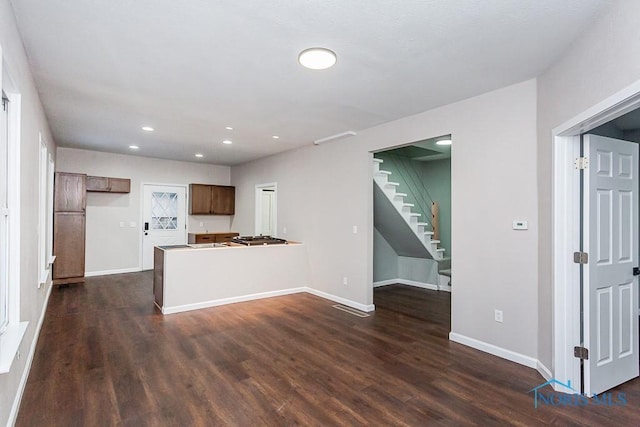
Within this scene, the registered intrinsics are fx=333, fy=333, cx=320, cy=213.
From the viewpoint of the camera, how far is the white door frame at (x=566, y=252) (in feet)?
8.42

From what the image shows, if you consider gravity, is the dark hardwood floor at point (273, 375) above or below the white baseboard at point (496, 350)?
below

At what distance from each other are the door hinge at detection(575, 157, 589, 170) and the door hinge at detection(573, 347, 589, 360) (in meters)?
1.39

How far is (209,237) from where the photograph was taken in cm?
802

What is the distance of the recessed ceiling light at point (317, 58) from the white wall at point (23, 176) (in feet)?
5.85

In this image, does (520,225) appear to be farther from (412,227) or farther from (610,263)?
(412,227)

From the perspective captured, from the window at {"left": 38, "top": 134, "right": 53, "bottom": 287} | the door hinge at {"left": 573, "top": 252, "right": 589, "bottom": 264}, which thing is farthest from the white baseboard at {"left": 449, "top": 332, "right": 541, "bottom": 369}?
the window at {"left": 38, "top": 134, "right": 53, "bottom": 287}

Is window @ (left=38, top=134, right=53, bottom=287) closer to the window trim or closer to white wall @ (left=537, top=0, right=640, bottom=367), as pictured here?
the window trim

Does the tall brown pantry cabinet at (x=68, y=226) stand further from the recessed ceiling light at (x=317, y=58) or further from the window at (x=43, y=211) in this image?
the recessed ceiling light at (x=317, y=58)

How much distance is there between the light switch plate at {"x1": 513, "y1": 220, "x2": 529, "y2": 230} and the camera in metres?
3.05

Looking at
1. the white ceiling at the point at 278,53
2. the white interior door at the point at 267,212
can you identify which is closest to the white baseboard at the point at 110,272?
the white interior door at the point at 267,212

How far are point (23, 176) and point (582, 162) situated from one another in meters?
4.25

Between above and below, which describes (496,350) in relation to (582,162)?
below

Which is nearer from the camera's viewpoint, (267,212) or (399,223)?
(399,223)

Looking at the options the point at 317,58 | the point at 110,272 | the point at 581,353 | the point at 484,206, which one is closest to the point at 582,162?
the point at 484,206
